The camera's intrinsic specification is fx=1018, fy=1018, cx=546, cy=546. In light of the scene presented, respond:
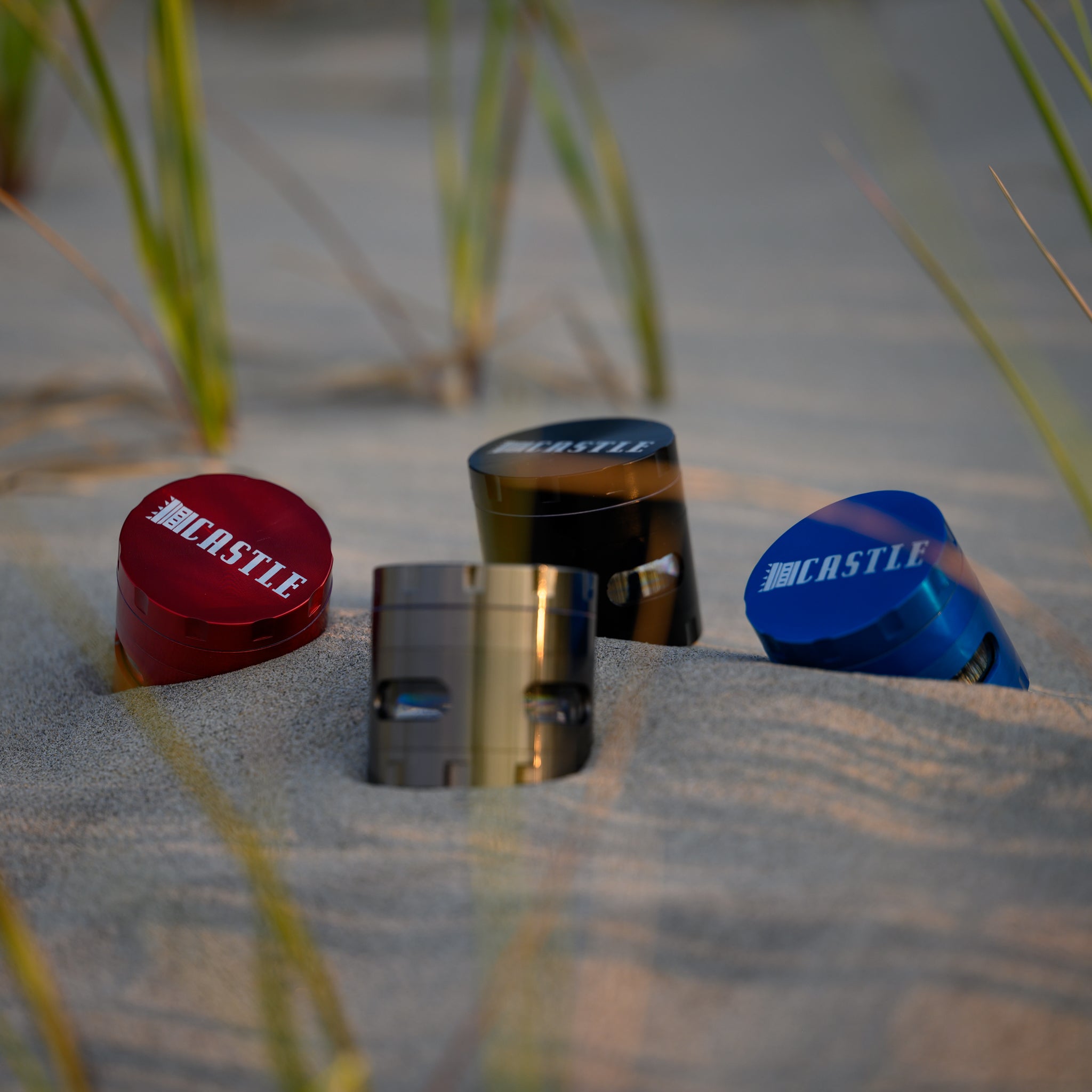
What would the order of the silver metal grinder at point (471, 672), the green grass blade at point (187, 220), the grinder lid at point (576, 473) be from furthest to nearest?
1. the green grass blade at point (187, 220)
2. the grinder lid at point (576, 473)
3. the silver metal grinder at point (471, 672)

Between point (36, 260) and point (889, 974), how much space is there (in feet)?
10.4

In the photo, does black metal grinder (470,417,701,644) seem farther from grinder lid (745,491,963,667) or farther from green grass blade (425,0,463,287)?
green grass blade (425,0,463,287)

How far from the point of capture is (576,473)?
3.41ft

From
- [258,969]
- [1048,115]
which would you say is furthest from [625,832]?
[1048,115]

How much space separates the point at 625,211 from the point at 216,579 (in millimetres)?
1408

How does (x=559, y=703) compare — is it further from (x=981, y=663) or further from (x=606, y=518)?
(x=981, y=663)

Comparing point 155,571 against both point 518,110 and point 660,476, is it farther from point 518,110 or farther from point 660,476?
point 518,110

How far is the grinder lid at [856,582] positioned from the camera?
883mm

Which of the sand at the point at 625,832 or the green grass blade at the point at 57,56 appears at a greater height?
the green grass blade at the point at 57,56

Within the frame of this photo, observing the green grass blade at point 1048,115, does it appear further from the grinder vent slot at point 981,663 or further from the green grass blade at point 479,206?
the green grass blade at point 479,206

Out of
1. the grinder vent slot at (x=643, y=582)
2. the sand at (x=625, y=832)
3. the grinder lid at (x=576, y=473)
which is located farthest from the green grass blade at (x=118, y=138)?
the grinder vent slot at (x=643, y=582)

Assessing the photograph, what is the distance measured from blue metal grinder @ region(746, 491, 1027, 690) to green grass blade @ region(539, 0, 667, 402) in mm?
1256

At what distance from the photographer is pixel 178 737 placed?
951 mm

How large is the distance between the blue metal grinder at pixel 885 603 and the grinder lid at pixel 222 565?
1.49ft
